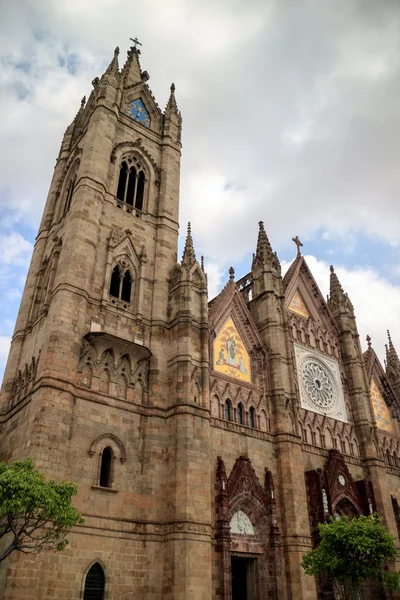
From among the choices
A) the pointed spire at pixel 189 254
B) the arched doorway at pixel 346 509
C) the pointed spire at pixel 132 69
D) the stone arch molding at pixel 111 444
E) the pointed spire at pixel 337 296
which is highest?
the pointed spire at pixel 132 69

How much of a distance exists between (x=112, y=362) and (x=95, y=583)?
9636 mm

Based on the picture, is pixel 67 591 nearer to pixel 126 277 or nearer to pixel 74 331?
pixel 74 331

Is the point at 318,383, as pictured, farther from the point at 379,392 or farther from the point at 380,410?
the point at 379,392

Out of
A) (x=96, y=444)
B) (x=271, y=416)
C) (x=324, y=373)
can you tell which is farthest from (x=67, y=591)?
(x=324, y=373)

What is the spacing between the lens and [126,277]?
29.6m

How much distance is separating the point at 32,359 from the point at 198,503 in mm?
10856

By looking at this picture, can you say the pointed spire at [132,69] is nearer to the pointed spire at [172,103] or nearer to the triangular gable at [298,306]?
the pointed spire at [172,103]

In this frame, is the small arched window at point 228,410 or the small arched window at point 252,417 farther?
the small arched window at point 252,417

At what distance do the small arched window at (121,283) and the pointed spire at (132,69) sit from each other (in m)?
16.5

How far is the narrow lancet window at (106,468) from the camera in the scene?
22703 millimetres

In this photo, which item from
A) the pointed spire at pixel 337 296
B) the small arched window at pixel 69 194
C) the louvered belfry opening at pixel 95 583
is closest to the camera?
the louvered belfry opening at pixel 95 583

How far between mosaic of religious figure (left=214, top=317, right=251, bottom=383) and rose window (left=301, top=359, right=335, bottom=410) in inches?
205

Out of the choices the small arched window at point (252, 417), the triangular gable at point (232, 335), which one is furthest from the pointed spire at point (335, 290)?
the small arched window at point (252, 417)

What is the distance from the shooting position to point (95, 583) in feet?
67.0
